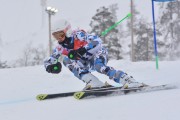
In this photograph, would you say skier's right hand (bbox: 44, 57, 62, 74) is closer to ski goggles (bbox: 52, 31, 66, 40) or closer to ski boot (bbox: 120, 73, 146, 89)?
ski goggles (bbox: 52, 31, 66, 40)

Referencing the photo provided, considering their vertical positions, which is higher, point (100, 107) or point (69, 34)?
point (69, 34)

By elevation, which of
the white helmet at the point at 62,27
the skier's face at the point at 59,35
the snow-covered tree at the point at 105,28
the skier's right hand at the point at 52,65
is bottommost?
the skier's right hand at the point at 52,65

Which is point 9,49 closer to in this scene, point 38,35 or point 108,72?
point 38,35

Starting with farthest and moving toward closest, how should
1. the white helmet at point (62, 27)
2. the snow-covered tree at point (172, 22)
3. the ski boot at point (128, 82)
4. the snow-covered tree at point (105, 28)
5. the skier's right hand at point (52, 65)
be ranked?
the snow-covered tree at point (172, 22), the snow-covered tree at point (105, 28), the skier's right hand at point (52, 65), the white helmet at point (62, 27), the ski boot at point (128, 82)

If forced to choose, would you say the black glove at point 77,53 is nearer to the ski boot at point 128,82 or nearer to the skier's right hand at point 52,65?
the skier's right hand at point 52,65

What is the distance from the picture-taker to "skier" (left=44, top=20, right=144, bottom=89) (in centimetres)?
566

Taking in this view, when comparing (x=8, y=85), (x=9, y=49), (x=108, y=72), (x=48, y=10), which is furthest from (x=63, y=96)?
(x=9, y=49)

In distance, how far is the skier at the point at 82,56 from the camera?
18.6 ft

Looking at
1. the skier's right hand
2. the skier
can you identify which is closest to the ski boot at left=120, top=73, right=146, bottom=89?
the skier

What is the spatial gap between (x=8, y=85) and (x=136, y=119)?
683 centimetres

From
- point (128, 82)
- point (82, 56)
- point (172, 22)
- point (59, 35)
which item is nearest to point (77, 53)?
point (82, 56)

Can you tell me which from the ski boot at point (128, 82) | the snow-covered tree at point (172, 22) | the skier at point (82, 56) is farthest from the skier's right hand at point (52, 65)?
the snow-covered tree at point (172, 22)

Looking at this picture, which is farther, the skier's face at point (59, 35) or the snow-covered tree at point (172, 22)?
the snow-covered tree at point (172, 22)

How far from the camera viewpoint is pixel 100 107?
3938mm
